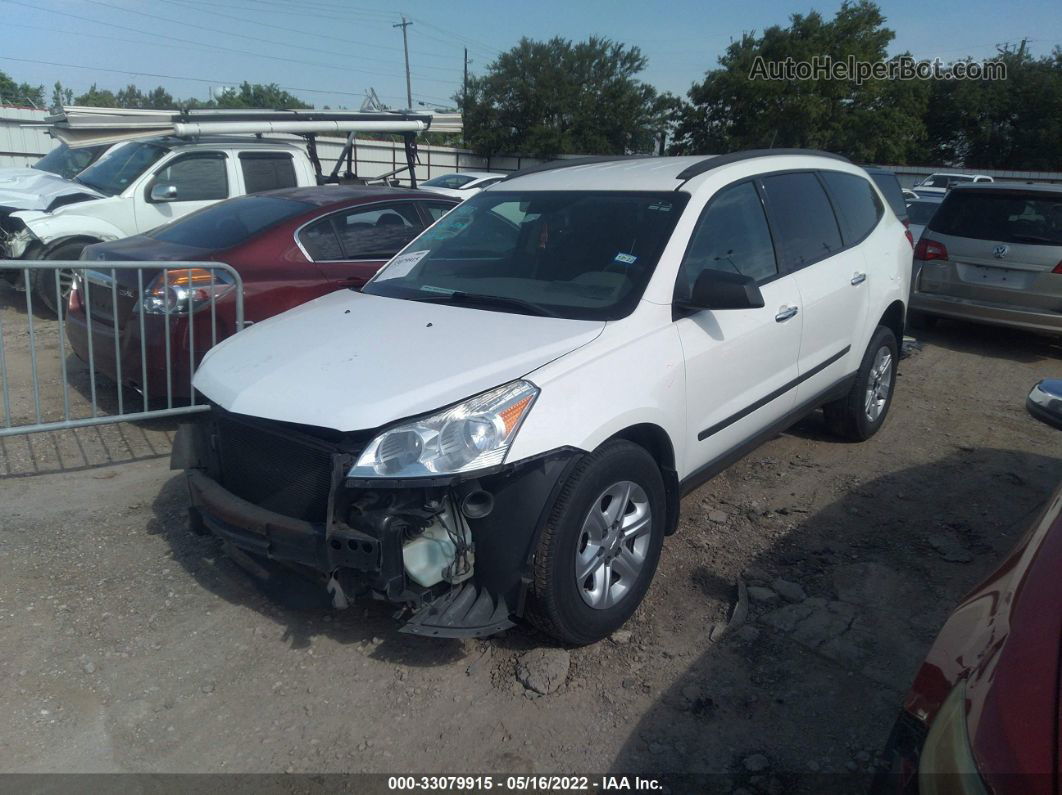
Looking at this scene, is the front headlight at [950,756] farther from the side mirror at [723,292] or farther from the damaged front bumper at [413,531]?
the side mirror at [723,292]

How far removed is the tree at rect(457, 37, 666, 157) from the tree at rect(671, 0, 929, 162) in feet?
31.4

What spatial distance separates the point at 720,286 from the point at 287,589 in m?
2.18

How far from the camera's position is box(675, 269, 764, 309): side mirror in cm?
357

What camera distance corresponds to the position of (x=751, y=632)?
354 cm

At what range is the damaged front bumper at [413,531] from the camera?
286cm

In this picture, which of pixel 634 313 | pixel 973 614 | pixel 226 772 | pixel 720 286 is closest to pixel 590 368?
pixel 634 313

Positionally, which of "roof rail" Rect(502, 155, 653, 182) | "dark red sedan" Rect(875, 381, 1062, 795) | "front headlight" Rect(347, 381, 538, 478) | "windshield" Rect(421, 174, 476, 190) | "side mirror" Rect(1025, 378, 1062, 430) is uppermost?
"windshield" Rect(421, 174, 476, 190)

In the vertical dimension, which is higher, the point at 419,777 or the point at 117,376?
the point at 117,376

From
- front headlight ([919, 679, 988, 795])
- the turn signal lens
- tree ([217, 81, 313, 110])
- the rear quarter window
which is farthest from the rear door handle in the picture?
tree ([217, 81, 313, 110])

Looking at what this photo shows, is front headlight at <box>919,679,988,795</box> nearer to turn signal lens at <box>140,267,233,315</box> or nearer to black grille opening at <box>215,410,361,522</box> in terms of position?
black grille opening at <box>215,410,361,522</box>

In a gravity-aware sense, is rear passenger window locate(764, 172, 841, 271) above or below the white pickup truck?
below

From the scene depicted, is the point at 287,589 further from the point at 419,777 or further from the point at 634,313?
the point at 634,313

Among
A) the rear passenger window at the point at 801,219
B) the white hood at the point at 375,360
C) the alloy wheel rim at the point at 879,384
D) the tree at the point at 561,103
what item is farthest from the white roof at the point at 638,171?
the tree at the point at 561,103

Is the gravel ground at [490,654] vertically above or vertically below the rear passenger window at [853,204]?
below
